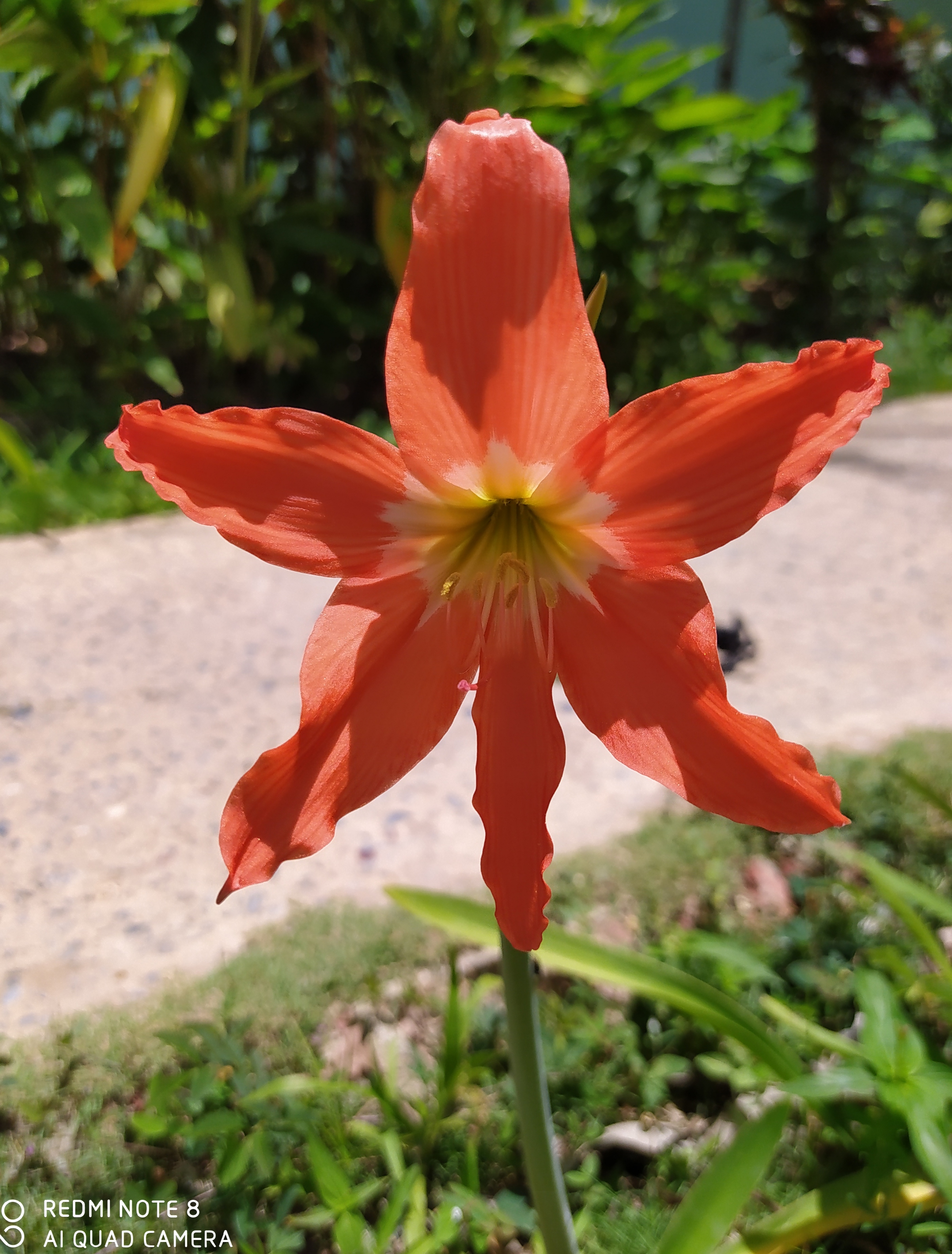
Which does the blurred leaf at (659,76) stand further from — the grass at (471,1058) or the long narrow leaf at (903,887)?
the long narrow leaf at (903,887)

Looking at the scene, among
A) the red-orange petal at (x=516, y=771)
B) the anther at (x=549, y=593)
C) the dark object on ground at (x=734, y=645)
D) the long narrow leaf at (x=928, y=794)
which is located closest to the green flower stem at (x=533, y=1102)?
the red-orange petal at (x=516, y=771)

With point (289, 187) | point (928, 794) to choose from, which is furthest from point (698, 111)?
point (928, 794)

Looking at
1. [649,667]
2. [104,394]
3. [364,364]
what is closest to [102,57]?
[104,394]

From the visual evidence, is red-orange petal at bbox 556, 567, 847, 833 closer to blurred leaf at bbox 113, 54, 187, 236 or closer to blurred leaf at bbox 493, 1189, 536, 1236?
blurred leaf at bbox 493, 1189, 536, 1236

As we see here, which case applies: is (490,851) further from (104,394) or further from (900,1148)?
(104,394)

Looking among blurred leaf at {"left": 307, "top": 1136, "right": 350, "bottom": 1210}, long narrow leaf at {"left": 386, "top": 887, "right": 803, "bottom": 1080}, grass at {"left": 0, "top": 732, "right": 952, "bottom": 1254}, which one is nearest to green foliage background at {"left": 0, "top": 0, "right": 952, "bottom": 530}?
grass at {"left": 0, "top": 732, "right": 952, "bottom": 1254}
